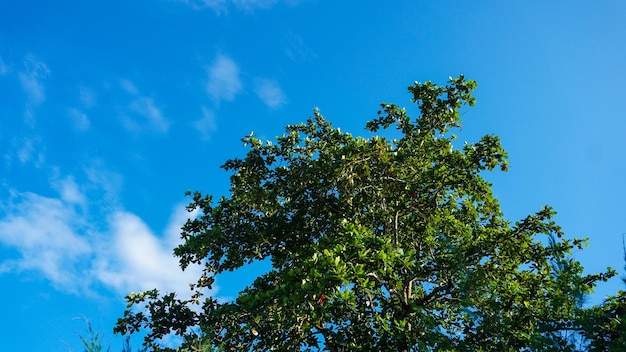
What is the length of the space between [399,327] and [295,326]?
284 centimetres

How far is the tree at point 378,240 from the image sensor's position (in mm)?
11562

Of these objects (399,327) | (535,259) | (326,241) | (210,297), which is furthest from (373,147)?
(210,297)

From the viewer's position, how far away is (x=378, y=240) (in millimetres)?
11078

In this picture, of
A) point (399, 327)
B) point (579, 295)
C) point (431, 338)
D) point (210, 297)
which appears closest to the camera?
point (579, 295)

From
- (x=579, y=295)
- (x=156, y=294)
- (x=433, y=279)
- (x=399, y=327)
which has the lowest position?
(x=579, y=295)

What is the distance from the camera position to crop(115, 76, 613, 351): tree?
1156cm

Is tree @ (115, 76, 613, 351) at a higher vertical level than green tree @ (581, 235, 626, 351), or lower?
higher

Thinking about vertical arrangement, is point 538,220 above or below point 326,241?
above

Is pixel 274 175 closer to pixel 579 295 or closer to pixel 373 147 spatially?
pixel 373 147

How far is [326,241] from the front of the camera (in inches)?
457

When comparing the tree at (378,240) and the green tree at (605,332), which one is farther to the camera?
the tree at (378,240)

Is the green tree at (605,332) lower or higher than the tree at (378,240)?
lower

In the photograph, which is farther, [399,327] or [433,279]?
[433,279]

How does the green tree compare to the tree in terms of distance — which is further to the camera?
the tree
